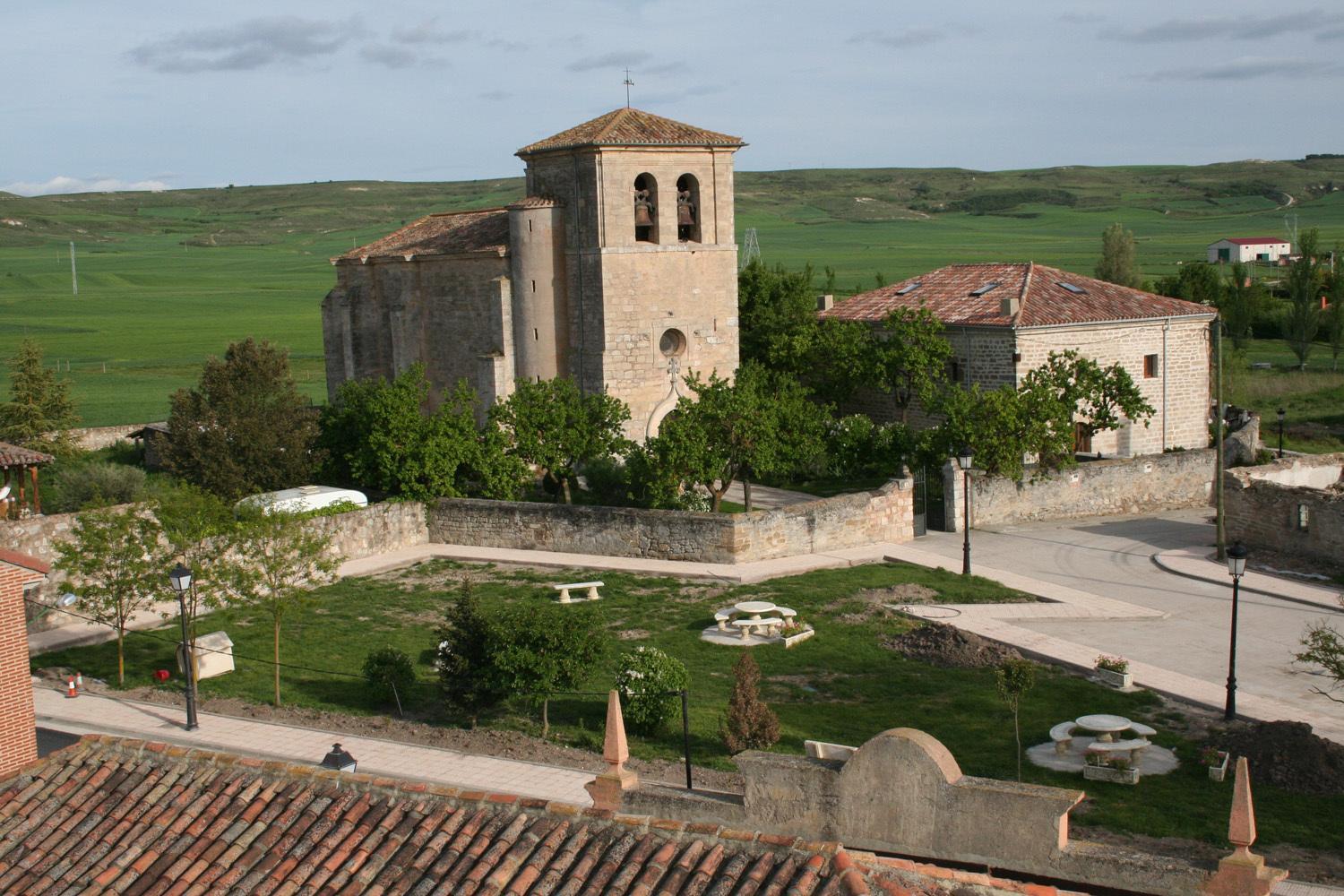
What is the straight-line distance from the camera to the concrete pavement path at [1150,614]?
21.3 metres

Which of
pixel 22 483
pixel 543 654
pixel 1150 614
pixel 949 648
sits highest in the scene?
pixel 22 483

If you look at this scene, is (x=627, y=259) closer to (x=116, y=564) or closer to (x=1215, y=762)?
(x=116, y=564)

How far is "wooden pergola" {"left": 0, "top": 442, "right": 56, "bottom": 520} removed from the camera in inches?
1288

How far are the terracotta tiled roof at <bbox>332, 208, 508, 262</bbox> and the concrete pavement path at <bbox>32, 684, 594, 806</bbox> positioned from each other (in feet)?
60.1

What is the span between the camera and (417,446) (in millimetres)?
32094

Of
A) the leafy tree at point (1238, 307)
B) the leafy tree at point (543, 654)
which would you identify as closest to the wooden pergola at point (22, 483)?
the leafy tree at point (543, 654)

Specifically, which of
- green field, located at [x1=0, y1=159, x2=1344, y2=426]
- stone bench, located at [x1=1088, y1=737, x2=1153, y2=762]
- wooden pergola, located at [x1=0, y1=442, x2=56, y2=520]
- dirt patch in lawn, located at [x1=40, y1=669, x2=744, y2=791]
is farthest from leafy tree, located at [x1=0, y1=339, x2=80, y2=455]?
stone bench, located at [x1=1088, y1=737, x2=1153, y2=762]

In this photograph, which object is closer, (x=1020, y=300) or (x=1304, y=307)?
(x=1020, y=300)

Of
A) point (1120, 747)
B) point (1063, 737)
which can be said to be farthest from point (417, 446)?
point (1120, 747)

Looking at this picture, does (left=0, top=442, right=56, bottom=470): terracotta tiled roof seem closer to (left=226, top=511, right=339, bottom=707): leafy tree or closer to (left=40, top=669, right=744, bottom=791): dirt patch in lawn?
(left=226, top=511, right=339, bottom=707): leafy tree

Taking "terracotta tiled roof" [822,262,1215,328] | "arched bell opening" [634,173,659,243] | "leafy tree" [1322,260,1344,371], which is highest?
"arched bell opening" [634,173,659,243]

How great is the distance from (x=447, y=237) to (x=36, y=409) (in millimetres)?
13965

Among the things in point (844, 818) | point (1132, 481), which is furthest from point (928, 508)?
point (844, 818)

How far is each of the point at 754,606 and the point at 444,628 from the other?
6004 millimetres
